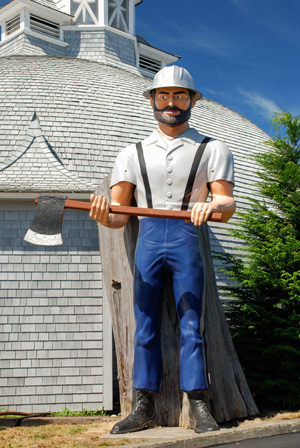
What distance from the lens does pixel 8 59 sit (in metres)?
12.5

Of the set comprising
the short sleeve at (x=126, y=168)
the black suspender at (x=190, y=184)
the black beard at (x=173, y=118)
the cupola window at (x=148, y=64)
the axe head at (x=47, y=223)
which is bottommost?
the axe head at (x=47, y=223)

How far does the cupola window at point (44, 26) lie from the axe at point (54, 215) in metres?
13.1

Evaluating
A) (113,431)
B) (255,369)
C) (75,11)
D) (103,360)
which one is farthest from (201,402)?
(75,11)

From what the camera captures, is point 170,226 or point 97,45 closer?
point 170,226

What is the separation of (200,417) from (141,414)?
1.57 feet

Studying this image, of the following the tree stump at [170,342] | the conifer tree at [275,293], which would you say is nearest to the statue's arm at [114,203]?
the tree stump at [170,342]

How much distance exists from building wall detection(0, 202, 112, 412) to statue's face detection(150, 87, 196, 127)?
4.38m

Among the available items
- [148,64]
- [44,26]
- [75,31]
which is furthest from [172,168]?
[148,64]

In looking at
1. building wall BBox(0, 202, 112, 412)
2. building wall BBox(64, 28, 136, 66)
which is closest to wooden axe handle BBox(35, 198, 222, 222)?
building wall BBox(0, 202, 112, 412)

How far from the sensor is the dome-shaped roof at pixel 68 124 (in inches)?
354

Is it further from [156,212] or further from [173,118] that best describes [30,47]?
[156,212]

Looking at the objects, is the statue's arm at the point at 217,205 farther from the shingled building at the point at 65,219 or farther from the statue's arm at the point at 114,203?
the shingled building at the point at 65,219

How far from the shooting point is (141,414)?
4285 millimetres

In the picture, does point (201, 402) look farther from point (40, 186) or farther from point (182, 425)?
point (40, 186)
